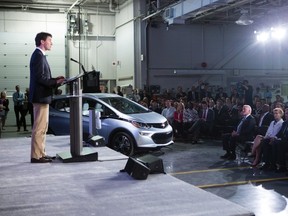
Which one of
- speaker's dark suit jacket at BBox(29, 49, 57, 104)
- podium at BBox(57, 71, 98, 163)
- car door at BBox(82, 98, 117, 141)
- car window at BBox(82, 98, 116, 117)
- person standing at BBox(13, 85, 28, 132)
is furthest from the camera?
person standing at BBox(13, 85, 28, 132)

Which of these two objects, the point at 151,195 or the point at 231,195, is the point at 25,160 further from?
the point at 231,195

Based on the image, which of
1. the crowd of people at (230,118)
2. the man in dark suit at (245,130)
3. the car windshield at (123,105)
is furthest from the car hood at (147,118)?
the man in dark suit at (245,130)

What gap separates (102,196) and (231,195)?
302 centimetres

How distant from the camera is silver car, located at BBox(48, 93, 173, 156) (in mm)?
9156

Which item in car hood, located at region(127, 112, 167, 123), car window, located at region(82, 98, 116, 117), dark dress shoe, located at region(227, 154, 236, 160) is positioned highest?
car window, located at region(82, 98, 116, 117)

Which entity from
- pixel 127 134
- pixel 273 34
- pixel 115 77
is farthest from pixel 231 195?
pixel 115 77

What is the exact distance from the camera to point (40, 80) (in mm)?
4809

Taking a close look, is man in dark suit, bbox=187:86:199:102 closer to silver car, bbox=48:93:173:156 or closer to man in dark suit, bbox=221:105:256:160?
silver car, bbox=48:93:173:156

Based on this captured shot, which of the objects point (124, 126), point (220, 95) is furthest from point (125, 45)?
point (124, 126)

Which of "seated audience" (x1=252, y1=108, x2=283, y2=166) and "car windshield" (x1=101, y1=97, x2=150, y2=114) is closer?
"seated audience" (x1=252, y1=108, x2=283, y2=166)

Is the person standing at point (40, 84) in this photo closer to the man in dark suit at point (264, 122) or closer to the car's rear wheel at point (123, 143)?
the car's rear wheel at point (123, 143)

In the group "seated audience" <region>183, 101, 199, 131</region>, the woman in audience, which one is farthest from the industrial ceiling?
Result: "seated audience" <region>183, 101, 199, 131</region>

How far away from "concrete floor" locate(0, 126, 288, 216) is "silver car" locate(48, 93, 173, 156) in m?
0.60

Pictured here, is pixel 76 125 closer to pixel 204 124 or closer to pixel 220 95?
pixel 204 124
